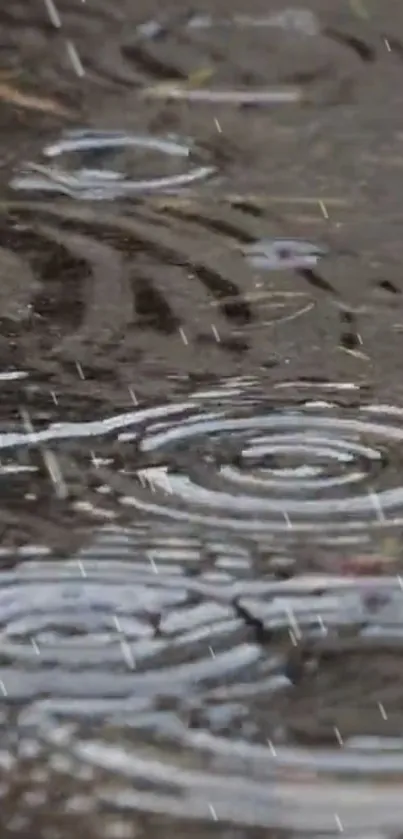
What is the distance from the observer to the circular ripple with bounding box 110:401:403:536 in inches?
30.1

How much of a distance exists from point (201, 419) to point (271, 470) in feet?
0.32

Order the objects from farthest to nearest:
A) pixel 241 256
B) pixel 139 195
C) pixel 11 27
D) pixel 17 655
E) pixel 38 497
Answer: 1. pixel 11 27
2. pixel 139 195
3. pixel 241 256
4. pixel 38 497
5. pixel 17 655

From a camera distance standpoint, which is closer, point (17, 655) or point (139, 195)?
point (17, 655)

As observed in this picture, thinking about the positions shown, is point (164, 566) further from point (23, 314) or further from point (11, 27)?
point (11, 27)

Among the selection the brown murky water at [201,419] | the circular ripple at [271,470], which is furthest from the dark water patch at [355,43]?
the circular ripple at [271,470]

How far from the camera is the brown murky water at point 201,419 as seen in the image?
21.5 inches

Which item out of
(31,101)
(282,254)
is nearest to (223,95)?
(31,101)

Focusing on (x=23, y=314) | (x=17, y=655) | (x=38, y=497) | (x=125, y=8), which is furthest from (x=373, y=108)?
(x=17, y=655)

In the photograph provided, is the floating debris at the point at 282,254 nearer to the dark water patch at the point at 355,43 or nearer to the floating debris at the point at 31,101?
the floating debris at the point at 31,101

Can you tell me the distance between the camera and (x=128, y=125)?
5.01 feet

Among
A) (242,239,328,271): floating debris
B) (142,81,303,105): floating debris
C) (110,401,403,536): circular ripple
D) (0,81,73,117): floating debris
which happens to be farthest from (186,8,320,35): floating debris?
(110,401,403,536): circular ripple

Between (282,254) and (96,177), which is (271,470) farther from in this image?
(96,177)

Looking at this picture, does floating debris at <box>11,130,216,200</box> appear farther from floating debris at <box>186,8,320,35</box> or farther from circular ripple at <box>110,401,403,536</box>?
circular ripple at <box>110,401,403,536</box>

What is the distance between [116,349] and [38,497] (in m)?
0.29
